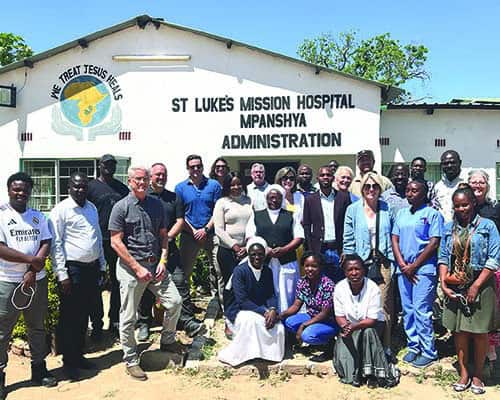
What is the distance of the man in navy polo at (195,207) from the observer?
234 inches

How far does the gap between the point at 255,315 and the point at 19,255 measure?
2307 mm

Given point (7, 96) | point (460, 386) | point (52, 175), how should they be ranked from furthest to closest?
point (52, 175) < point (7, 96) < point (460, 386)

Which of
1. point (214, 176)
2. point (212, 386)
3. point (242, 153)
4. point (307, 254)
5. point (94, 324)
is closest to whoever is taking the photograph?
point (212, 386)

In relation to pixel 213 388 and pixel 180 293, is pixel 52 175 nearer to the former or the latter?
pixel 180 293

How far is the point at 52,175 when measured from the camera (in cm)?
1070

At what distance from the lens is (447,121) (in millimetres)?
10273

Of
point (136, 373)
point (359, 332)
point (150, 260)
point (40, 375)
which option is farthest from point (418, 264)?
point (40, 375)

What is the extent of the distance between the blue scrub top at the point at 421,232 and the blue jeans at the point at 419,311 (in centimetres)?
13

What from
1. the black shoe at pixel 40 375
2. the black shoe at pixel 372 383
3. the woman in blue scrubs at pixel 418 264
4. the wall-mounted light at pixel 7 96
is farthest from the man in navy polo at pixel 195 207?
the wall-mounted light at pixel 7 96

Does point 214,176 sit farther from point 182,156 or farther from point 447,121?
point 447,121

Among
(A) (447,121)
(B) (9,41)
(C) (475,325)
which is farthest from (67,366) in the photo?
(B) (9,41)

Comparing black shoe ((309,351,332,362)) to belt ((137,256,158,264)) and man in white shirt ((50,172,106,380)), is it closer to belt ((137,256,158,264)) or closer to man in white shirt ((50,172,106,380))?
belt ((137,256,158,264))

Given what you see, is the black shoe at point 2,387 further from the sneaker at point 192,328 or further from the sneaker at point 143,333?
the sneaker at point 192,328

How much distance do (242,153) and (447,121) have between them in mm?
4337
